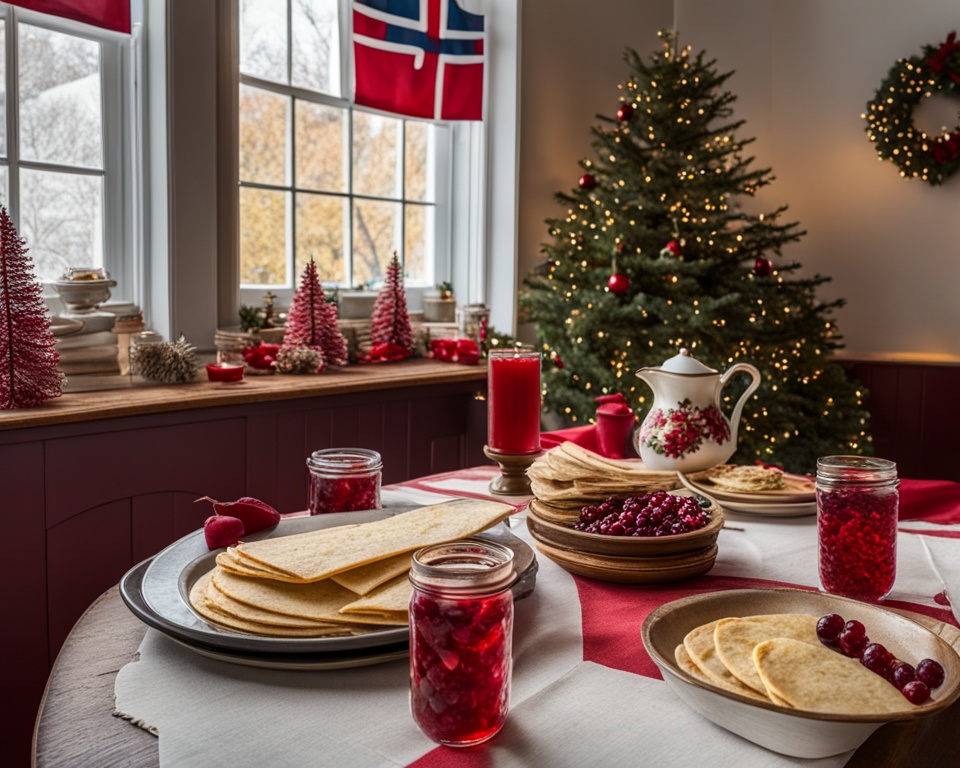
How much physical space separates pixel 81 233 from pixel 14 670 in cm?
119

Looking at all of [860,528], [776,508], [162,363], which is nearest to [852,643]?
[860,528]

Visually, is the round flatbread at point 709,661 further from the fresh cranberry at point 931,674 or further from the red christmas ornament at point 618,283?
the red christmas ornament at point 618,283

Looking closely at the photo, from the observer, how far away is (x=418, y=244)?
3475mm

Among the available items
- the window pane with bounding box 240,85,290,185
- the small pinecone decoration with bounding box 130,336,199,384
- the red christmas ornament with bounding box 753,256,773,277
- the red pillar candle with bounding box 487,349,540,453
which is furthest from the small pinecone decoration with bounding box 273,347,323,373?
the red christmas ornament with bounding box 753,256,773,277

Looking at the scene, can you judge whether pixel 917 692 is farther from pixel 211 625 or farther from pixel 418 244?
pixel 418 244

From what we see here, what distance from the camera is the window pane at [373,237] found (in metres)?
3.20

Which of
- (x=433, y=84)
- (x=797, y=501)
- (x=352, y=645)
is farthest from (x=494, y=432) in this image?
(x=433, y=84)

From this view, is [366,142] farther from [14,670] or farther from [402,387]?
[14,670]

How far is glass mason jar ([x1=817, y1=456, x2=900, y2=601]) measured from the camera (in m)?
0.96

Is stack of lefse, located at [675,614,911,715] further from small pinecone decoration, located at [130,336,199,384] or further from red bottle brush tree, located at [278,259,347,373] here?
red bottle brush tree, located at [278,259,347,373]

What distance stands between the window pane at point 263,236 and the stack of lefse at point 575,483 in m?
1.87

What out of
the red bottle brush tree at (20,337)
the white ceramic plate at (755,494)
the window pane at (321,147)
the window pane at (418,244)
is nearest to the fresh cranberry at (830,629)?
the white ceramic plate at (755,494)

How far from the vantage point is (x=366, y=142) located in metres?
3.20

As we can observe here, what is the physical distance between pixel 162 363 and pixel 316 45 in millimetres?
1333
